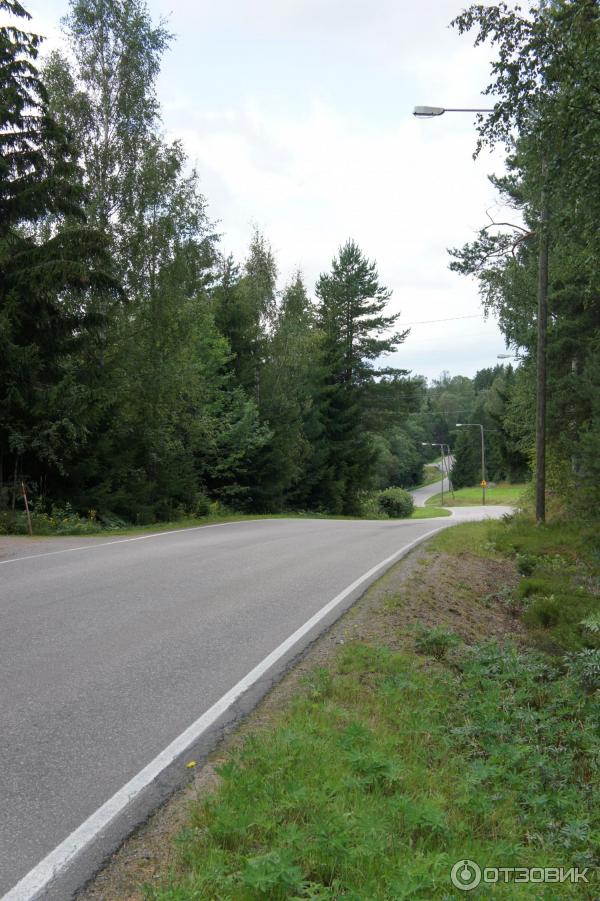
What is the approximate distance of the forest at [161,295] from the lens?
33.2ft

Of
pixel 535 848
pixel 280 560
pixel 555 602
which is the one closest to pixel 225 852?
pixel 535 848

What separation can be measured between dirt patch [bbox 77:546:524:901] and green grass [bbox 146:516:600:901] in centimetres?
12

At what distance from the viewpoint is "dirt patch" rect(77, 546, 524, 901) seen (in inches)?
117

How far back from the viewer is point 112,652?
5.80 meters

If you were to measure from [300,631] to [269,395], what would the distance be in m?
24.6

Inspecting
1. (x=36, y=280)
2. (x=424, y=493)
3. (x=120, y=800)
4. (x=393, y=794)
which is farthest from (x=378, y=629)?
(x=424, y=493)

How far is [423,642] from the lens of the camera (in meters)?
6.73

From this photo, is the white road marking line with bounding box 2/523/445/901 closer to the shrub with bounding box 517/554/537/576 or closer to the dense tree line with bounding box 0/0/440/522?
the shrub with bounding box 517/554/537/576

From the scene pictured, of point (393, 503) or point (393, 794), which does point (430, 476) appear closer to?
point (393, 503)

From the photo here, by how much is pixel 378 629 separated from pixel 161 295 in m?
16.8

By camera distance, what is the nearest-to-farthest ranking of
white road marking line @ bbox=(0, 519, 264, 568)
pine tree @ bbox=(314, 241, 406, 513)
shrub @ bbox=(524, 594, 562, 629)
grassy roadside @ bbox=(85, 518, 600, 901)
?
grassy roadside @ bbox=(85, 518, 600, 901) < shrub @ bbox=(524, 594, 562, 629) < white road marking line @ bbox=(0, 519, 264, 568) < pine tree @ bbox=(314, 241, 406, 513)

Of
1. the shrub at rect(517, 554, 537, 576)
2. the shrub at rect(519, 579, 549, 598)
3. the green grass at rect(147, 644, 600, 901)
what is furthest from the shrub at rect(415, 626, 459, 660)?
the shrub at rect(517, 554, 537, 576)

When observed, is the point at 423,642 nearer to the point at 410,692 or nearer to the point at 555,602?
the point at 410,692

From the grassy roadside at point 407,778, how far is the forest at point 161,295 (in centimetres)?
720
